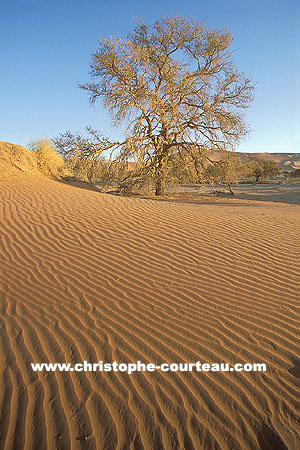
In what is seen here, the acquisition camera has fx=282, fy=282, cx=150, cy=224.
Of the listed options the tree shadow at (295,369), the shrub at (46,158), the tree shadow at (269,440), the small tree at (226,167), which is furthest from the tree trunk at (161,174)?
the tree shadow at (269,440)

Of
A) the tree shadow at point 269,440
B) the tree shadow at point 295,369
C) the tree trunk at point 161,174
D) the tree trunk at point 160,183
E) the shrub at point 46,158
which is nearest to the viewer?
the tree shadow at point 269,440

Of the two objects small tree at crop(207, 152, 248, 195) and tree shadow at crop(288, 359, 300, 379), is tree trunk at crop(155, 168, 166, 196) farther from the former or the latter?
tree shadow at crop(288, 359, 300, 379)

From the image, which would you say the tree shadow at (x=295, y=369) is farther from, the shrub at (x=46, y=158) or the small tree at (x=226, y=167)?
the small tree at (x=226, y=167)

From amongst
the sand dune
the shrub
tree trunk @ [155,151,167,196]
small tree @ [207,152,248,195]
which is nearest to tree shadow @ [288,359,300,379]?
the sand dune

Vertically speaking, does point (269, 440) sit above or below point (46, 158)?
below

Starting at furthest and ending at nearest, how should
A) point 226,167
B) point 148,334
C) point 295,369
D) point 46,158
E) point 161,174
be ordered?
point 226,167 < point 161,174 < point 46,158 < point 148,334 < point 295,369

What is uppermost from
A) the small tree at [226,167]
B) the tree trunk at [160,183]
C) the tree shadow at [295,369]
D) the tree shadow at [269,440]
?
the small tree at [226,167]

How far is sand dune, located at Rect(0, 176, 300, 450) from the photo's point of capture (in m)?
2.09

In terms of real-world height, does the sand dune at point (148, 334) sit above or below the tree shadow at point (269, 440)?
above

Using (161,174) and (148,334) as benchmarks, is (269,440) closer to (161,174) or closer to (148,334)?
(148,334)

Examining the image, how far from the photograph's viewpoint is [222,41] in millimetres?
15758

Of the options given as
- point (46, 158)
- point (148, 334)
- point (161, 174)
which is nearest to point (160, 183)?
point (161, 174)

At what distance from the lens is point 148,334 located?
3027 mm

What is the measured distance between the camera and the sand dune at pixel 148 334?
2092mm
